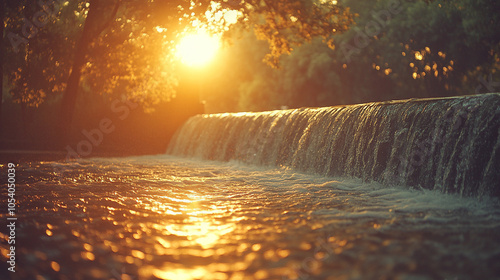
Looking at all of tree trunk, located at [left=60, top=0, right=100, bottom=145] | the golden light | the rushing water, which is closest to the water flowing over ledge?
the rushing water

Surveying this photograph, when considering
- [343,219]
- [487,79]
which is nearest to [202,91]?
[487,79]

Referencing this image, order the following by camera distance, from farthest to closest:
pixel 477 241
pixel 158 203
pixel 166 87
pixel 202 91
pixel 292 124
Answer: pixel 202 91 < pixel 166 87 < pixel 292 124 < pixel 158 203 < pixel 477 241

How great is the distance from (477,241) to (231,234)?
2227mm

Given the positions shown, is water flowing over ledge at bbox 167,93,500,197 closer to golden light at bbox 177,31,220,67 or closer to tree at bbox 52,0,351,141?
tree at bbox 52,0,351,141

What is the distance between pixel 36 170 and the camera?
37.1ft

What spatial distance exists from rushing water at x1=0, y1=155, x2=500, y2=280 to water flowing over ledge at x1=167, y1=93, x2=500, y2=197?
0.43m

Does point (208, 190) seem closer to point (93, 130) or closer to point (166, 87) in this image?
point (166, 87)

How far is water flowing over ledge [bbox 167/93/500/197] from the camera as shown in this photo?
22.7 ft

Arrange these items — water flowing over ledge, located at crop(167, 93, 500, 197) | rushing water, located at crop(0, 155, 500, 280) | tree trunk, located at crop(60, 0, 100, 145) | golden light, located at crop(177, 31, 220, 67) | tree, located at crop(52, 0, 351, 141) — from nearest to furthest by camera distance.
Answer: rushing water, located at crop(0, 155, 500, 280) → water flowing over ledge, located at crop(167, 93, 500, 197) → tree, located at crop(52, 0, 351, 141) → tree trunk, located at crop(60, 0, 100, 145) → golden light, located at crop(177, 31, 220, 67)

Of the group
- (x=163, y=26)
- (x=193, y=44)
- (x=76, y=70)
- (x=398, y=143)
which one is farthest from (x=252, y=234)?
(x=193, y=44)

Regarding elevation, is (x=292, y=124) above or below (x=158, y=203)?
above

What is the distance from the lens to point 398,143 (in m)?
8.62

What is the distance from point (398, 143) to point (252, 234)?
15.8 feet

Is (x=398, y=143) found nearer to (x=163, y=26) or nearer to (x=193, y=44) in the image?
(x=163, y=26)
